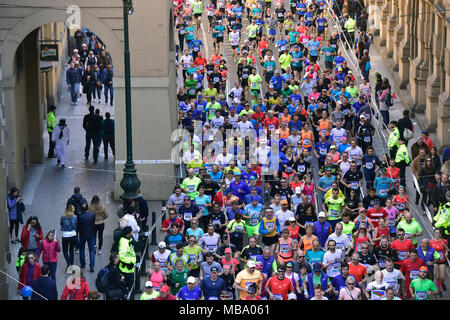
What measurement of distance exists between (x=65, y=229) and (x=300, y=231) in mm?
4519

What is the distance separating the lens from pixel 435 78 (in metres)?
33.1

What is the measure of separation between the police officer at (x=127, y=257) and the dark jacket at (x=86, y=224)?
193cm

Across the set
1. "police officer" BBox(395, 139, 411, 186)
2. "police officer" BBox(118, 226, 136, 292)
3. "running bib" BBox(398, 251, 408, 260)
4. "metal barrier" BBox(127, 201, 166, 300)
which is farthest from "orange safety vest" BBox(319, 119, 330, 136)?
"police officer" BBox(118, 226, 136, 292)

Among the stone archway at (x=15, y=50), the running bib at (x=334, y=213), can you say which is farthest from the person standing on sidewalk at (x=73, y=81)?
the running bib at (x=334, y=213)

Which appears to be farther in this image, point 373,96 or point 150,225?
point 373,96

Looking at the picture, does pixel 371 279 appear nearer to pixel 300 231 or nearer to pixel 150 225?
pixel 300 231

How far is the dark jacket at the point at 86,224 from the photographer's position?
22609mm

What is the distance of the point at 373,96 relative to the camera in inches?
1442

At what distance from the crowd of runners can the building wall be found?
144cm

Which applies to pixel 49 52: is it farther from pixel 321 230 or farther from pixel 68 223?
pixel 321 230

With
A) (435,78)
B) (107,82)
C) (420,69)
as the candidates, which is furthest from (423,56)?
(107,82)

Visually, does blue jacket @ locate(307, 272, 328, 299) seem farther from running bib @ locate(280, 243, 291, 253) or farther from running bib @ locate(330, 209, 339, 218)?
running bib @ locate(330, 209, 339, 218)
